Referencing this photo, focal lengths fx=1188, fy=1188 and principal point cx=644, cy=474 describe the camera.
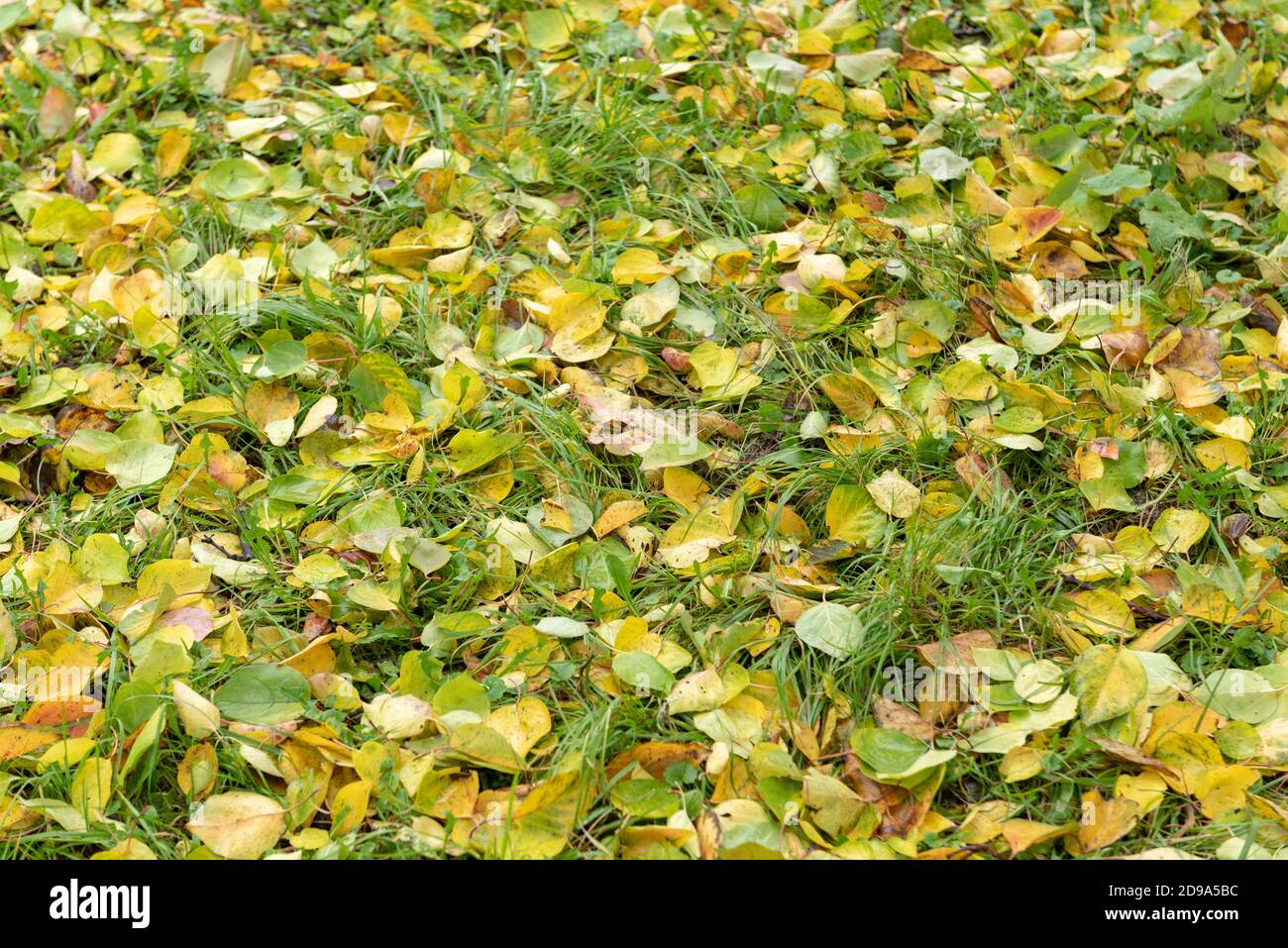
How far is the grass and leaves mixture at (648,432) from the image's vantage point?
4.91 ft

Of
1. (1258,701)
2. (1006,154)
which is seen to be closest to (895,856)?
(1258,701)

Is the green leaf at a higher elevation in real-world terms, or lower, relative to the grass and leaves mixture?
lower

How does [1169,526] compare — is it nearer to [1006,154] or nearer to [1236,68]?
[1006,154]

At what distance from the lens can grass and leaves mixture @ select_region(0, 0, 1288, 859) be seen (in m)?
1.50

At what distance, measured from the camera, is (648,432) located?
1931 mm

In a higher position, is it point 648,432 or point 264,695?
point 648,432

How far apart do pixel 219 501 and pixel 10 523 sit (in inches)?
12.5

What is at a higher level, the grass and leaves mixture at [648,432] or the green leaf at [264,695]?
the grass and leaves mixture at [648,432]

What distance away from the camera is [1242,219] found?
7.47 ft

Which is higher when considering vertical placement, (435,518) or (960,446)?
(960,446)

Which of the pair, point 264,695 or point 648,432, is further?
point 648,432
